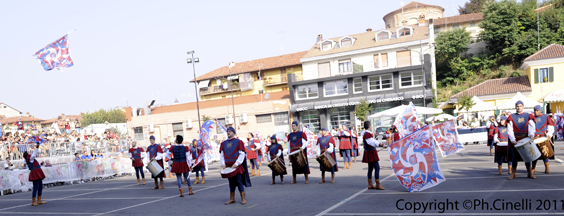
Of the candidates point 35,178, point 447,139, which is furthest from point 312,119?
point 35,178

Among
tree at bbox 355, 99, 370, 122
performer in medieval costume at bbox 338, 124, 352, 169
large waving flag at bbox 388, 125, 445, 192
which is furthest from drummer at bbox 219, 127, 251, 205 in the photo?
tree at bbox 355, 99, 370, 122

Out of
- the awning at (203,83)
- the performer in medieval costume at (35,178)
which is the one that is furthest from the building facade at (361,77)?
the performer in medieval costume at (35,178)

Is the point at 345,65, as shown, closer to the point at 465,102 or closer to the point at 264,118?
the point at 264,118

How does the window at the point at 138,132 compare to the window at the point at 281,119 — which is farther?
the window at the point at 138,132

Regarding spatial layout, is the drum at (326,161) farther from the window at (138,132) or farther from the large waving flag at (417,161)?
the window at (138,132)

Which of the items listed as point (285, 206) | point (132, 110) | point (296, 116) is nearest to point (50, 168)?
point (285, 206)

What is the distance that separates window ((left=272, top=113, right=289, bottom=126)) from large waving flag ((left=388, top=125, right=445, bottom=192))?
39039 millimetres

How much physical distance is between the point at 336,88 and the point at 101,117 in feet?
262

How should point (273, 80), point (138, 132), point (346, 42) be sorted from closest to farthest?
point (346, 42) → point (138, 132) → point (273, 80)

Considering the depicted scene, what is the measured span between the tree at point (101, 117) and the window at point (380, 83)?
266ft

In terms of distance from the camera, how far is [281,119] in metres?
49.1

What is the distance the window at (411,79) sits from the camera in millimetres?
42906

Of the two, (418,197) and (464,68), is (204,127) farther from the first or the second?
(464,68)

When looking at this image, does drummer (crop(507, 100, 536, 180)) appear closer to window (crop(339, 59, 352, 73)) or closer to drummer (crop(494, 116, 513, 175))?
drummer (crop(494, 116, 513, 175))
